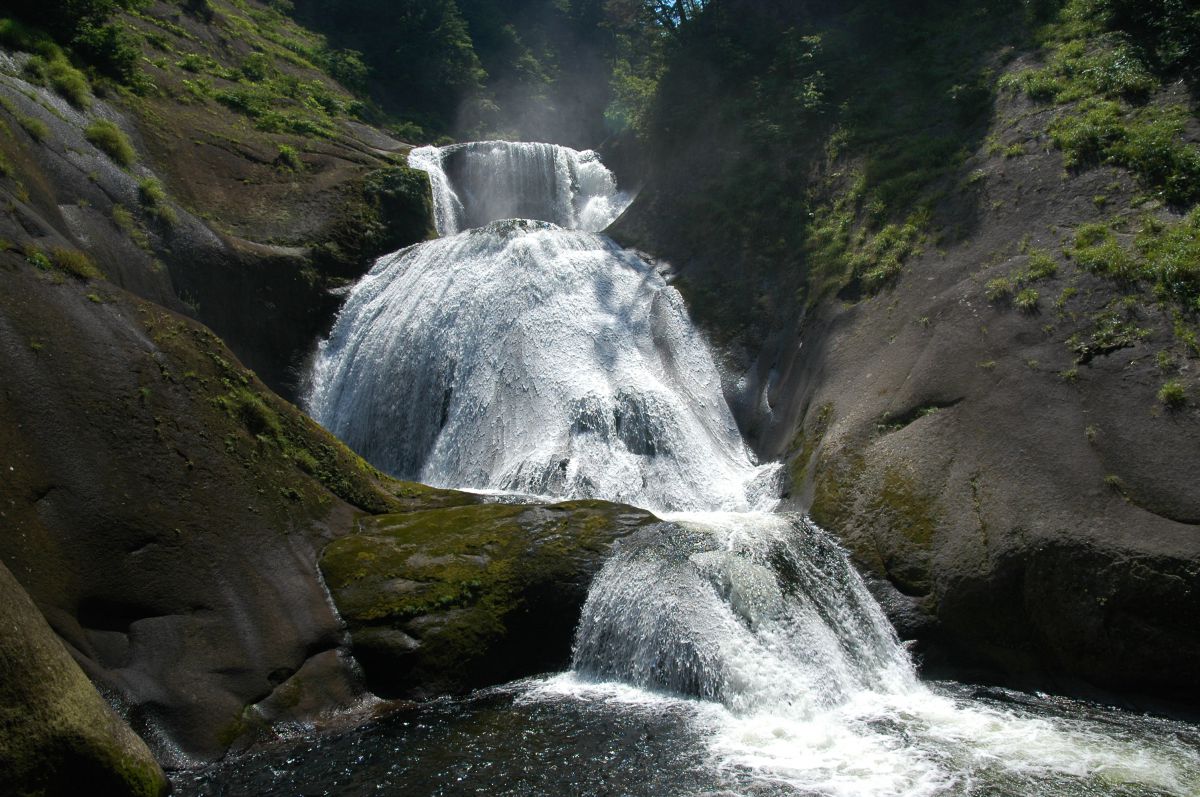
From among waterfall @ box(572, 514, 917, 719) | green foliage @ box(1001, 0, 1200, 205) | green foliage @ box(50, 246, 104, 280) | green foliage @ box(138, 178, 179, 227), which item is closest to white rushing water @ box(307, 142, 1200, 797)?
waterfall @ box(572, 514, 917, 719)

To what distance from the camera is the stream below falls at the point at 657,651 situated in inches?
280

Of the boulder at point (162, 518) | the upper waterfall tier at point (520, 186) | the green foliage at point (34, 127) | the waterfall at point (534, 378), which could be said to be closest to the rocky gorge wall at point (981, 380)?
the waterfall at point (534, 378)

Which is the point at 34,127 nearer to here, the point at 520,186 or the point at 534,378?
the point at 534,378

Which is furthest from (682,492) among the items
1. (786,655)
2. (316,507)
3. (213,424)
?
(213,424)

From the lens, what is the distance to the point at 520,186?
94.8ft

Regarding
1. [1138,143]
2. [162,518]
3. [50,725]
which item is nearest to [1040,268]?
[1138,143]

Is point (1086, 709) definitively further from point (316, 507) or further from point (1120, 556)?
point (316, 507)

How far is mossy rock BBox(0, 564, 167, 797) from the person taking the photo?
5.35 metres

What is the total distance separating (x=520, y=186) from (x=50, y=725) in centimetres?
2549

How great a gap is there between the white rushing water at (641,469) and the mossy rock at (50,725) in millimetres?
4399

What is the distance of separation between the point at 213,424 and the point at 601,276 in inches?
486

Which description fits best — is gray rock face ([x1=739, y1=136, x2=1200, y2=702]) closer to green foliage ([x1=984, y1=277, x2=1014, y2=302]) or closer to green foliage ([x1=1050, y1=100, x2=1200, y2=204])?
green foliage ([x1=984, y1=277, x2=1014, y2=302])

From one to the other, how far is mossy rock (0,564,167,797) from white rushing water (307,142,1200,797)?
440cm

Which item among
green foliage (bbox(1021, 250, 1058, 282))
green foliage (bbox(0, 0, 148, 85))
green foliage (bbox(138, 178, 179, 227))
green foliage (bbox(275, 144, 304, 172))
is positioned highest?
green foliage (bbox(0, 0, 148, 85))
